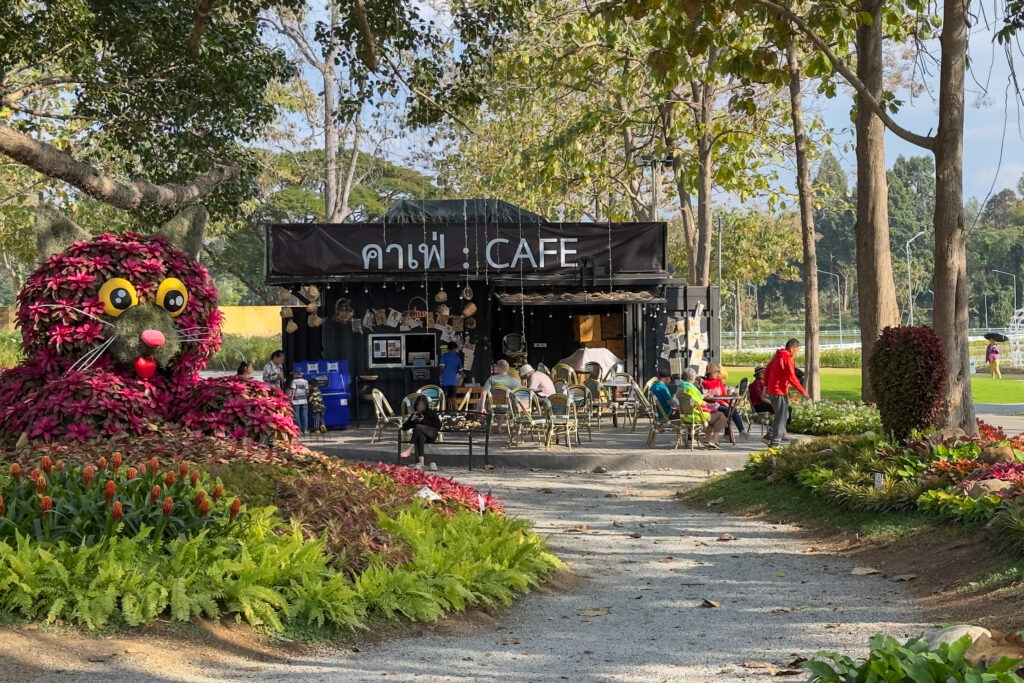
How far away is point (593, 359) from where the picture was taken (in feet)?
79.4

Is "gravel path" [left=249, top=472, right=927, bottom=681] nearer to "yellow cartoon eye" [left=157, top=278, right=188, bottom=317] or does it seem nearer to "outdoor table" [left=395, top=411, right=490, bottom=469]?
"yellow cartoon eye" [left=157, top=278, right=188, bottom=317]

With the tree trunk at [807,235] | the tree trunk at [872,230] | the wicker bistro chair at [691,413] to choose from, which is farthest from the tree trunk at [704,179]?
the wicker bistro chair at [691,413]

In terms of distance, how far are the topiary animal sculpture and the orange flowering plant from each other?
1.91 metres

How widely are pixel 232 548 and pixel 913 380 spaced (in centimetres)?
766

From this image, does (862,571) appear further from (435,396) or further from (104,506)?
(435,396)

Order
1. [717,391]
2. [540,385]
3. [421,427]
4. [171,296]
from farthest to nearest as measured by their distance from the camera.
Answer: [540,385] < [717,391] < [421,427] < [171,296]

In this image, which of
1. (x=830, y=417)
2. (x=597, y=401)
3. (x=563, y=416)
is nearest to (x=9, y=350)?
(x=597, y=401)

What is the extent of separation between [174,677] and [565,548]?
17.3ft

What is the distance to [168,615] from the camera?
260 inches

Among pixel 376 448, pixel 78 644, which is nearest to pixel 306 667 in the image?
pixel 78 644

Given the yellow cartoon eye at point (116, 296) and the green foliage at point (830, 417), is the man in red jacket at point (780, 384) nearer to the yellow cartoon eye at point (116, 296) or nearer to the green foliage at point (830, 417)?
the green foliage at point (830, 417)

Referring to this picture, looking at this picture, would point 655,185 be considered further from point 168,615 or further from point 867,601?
point 168,615

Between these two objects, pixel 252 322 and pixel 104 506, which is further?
pixel 252 322

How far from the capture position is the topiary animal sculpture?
10.0 meters
